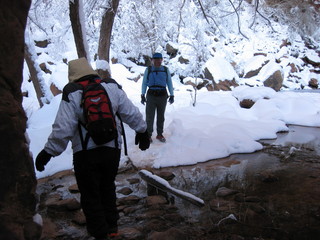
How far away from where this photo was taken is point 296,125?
8.35 meters

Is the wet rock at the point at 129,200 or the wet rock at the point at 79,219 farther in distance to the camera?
the wet rock at the point at 129,200

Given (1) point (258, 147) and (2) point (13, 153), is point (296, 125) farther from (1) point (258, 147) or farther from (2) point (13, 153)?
(2) point (13, 153)

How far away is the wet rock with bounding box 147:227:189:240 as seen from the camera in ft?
8.54

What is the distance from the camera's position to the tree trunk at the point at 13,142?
68.2 inches

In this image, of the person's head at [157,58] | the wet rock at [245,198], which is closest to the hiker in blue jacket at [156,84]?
the person's head at [157,58]

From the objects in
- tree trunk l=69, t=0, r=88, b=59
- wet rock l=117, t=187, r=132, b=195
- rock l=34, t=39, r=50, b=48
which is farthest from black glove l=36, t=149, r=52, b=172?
rock l=34, t=39, r=50, b=48

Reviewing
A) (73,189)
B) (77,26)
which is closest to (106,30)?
(77,26)

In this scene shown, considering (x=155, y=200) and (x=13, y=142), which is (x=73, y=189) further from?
(x=13, y=142)

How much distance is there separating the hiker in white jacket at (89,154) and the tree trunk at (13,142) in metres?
0.31

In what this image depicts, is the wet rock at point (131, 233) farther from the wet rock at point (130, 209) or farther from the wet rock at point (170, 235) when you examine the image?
the wet rock at point (130, 209)

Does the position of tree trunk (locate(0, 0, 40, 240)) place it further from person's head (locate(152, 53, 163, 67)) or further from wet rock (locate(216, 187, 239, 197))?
person's head (locate(152, 53, 163, 67))

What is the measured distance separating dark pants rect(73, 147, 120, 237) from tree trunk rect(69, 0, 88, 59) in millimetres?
4201

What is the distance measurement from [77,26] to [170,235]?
Answer: 4.68 metres

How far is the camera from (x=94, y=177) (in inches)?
90.7
